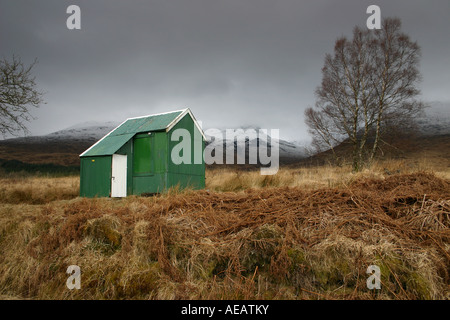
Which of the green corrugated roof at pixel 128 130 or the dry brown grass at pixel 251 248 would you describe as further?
the green corrugated roof at pixel 128 130

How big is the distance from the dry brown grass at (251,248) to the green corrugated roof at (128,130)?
757 centimetres

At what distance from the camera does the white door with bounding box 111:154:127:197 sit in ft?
38.4

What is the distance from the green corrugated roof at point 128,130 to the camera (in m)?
12.0

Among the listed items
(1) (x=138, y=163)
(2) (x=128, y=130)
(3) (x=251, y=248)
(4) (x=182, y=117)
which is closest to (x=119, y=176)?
(1) (x=138, y=163)

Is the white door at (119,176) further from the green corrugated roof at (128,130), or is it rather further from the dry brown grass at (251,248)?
the dry brown grass at (251,248)

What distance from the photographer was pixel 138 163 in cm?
1221

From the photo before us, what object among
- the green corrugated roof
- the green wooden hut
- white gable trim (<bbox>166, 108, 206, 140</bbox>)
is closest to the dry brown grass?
the green wooden hut

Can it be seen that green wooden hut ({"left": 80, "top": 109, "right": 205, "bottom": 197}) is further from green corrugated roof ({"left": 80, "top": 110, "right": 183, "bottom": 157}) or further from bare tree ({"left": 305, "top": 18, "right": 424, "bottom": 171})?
bare tree ({"left": 305, "top": 18, "right": 424, "bottom": 171})

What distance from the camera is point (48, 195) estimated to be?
1214 centimetres

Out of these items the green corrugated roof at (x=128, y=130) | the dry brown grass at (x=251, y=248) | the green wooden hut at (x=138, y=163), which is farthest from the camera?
the green corrugated roof at (x=128, y=130)

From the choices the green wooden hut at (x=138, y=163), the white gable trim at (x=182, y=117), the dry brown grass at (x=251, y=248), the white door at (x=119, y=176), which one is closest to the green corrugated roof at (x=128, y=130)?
the green wooden hut at (x=138, y=163)
